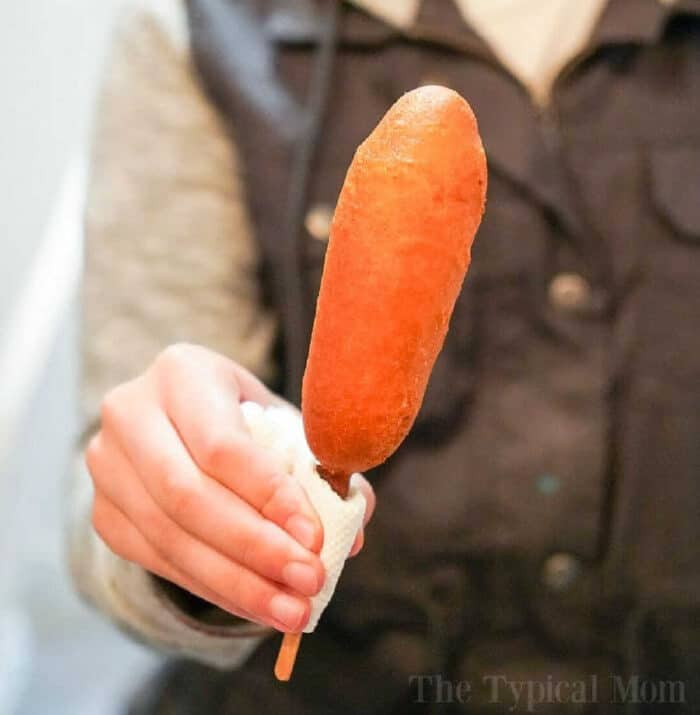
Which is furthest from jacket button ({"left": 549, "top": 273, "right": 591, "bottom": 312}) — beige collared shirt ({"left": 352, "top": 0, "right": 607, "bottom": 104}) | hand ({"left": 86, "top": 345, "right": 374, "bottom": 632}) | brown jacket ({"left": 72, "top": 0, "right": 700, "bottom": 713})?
hand ({"left": 86, "top": 345, "right": 374, "bottom": 632})

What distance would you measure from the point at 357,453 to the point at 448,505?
33 cm

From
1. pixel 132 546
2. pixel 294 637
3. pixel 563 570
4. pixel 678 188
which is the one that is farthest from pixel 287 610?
pixel 678 188

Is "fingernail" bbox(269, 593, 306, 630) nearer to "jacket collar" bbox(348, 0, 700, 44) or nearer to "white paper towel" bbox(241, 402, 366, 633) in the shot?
"white paper towel" bbox(241, 402, 366, 633)

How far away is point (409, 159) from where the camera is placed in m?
0.31

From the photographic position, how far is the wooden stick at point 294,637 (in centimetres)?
37

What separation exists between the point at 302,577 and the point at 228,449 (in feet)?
0.22

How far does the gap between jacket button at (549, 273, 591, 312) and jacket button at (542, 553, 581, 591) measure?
176mm

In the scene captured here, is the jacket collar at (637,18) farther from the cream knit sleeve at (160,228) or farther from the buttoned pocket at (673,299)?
the cream knit sleeve at (160,228)

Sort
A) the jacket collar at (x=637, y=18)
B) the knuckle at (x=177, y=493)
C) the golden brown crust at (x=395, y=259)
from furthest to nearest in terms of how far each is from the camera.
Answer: the jacket collar at (x=637, y=18)
the knuckle at (x=177, y=493)
the golden brown crust at (x=395, y=259)

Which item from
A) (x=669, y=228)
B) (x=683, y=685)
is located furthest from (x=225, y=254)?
(x=683, y=685)

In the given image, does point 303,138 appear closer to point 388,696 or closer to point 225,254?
point 225,254

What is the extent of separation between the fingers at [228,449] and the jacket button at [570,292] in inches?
10.9

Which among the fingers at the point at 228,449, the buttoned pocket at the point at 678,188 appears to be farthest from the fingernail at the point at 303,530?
the buttoned pocket at the point at 678,188

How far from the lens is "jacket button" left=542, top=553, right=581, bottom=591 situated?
0.65 metres
